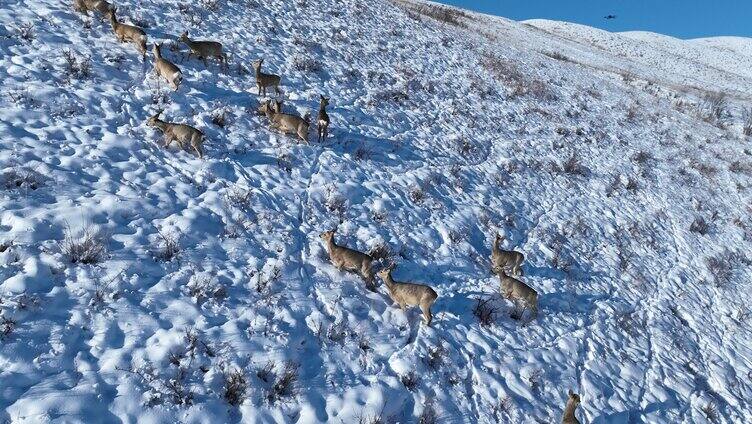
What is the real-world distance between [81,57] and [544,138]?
1379cm

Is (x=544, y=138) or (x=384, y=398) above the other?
(x=544, y=138)

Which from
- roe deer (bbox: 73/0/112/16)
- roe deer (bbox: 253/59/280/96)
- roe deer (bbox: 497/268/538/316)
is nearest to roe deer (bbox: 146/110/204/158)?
roe deer (bbox: 253/59/280/96)

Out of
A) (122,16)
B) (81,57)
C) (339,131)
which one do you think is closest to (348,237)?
(339,131)

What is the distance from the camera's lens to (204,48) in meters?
12.4

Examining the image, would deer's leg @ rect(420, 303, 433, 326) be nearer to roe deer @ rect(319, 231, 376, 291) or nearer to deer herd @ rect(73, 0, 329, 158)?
roe deer @ rect(319, 231, 376, 291)

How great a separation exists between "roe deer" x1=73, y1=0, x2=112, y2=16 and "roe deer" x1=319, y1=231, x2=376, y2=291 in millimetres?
8954

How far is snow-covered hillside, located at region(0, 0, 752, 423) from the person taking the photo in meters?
5.82

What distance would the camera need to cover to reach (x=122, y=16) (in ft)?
43.7

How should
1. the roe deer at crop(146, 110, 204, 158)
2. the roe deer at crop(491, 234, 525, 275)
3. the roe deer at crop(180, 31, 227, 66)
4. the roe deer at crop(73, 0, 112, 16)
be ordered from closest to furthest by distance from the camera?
the roe deer at crop(146, 110, 204, 158)
the roe deer at crop(491, 234, 525, 275)
the roe deer at crop(73, 0, 112, 16)
the roe deer at crop(180, 31, 227, 66)

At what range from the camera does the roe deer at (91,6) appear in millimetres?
12094

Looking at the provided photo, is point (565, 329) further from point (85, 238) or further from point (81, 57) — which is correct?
point (81, 57)

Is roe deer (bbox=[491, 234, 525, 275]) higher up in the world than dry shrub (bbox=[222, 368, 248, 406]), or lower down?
higher up

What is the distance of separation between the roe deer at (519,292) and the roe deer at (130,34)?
30.2 feet

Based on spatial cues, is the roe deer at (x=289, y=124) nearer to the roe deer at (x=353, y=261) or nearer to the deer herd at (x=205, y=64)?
the deer herd at (x=205, y=64)
